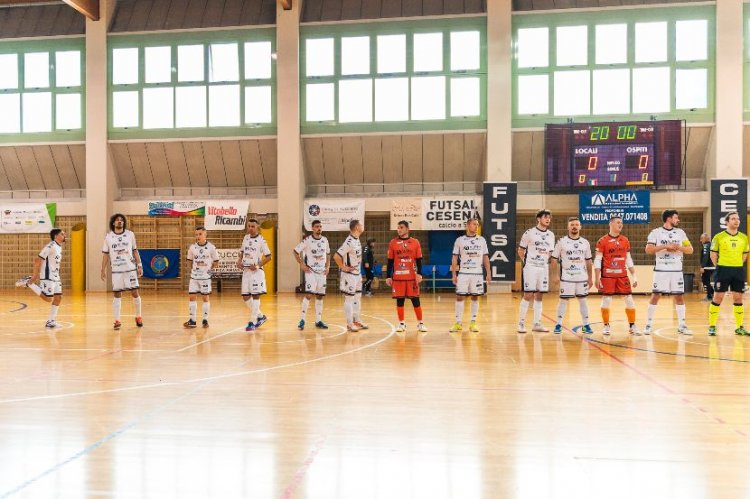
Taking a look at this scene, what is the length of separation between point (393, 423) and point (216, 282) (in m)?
19.0

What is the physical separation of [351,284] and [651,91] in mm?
14821

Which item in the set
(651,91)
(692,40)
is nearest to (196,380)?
(651,91)

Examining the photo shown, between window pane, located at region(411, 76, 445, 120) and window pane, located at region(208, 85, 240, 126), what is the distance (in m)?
6.47

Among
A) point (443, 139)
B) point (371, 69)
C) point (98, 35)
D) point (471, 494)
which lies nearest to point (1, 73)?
point (98, 35)

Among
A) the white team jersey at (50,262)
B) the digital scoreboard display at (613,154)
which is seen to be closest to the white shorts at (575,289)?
the white team jersey at (50,262)

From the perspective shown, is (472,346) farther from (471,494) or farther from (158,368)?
(471,494)

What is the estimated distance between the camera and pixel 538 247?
1065cm

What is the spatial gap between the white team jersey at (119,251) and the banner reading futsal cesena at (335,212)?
10.5 metres

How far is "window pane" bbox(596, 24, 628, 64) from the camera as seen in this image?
20625 millimetres

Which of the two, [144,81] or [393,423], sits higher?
[144,81]

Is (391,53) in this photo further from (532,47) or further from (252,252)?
(252,252)

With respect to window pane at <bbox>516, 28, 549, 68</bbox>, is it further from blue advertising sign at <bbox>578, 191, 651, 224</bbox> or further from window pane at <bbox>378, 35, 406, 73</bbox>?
blue advertising sign at <bbox>578, 191, 651, 224</bbox>

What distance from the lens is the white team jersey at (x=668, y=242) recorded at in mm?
10320

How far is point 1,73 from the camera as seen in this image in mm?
23344
